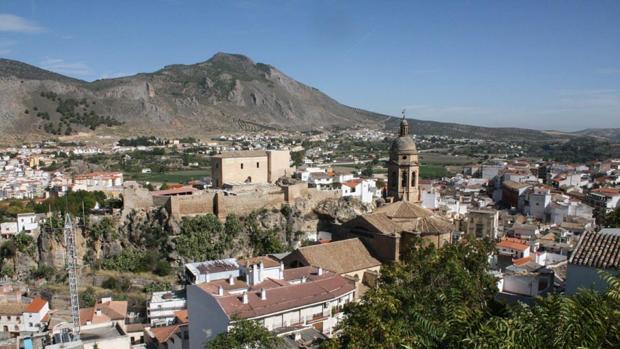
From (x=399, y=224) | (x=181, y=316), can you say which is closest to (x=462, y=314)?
(x=399, y=224)

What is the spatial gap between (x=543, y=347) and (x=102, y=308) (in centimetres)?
2296

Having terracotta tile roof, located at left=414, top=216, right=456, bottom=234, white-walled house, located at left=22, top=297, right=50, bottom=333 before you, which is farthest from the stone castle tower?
white-walled house, located at left=22, top=297, right=50, bottom=333

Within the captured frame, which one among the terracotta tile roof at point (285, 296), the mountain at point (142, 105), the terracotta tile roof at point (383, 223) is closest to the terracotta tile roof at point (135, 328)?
the terracotta tile roof at point (285, 296)

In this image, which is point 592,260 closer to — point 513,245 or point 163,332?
point 163,332

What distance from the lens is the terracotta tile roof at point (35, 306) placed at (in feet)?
83.0

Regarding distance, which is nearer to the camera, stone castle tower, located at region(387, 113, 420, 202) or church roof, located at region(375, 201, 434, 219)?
church roof, located at region(375, 201, 434, 219)

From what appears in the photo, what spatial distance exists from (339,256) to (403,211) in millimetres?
Result: 5929

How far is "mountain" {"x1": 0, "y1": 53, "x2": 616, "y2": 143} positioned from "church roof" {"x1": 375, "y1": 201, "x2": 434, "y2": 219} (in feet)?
334

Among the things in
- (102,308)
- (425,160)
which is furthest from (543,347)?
(425,160)

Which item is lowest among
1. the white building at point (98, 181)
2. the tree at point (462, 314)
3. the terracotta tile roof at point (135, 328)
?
the terracotta tile roof at point (135, 328)

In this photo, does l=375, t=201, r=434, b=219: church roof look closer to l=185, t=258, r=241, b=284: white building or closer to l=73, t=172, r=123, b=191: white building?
l=185, t=258, r=241, b=284: white building

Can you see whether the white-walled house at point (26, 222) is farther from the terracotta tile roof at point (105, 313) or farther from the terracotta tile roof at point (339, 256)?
the terracotta tile roof at point (339, 256)

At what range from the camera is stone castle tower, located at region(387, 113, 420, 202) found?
98.1ft

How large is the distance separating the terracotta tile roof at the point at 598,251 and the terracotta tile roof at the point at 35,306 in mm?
25399
